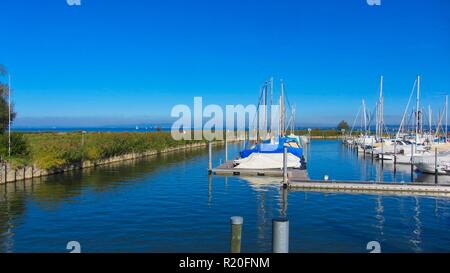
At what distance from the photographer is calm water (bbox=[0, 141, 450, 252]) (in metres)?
16.8

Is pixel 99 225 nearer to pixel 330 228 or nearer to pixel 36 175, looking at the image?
pixel 330 228

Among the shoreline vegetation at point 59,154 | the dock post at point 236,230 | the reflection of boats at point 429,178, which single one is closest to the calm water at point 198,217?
the shoreline vegetation at point 59,154

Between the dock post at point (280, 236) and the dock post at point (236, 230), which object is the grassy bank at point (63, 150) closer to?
the dock post at point (236, 230)

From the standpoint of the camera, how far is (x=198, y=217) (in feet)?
70.8

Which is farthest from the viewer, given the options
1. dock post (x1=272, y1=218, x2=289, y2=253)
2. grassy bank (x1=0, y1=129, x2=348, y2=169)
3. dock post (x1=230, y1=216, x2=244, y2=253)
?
grassy bank (x1=0, y1=129, x2=348, y2=169)

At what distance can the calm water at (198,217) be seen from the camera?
55.2 feet

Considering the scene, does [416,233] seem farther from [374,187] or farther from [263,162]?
[263,162]

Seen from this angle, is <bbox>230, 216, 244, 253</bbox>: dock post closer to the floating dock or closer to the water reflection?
the water reflection

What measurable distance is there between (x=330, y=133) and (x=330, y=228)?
132453mm

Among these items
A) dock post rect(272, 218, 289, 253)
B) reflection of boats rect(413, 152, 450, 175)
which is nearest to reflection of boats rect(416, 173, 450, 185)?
reflection of boats rect(413, 152, 450, 175)

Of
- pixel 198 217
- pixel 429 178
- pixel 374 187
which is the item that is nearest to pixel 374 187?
pixel 374 187

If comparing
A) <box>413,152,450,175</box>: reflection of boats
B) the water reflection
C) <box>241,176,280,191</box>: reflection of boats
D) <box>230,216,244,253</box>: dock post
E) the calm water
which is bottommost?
the water reflection
